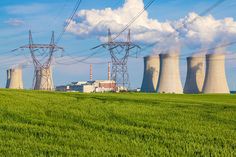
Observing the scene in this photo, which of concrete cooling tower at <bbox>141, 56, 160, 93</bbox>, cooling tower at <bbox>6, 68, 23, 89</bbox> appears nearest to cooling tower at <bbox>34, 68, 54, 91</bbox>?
cooling tower at <bbox>6, 68, 23, 89</bbox>

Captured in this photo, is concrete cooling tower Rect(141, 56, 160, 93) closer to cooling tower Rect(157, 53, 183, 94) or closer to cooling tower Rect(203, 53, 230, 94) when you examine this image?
cooling tower Rect(157, 53, 183, 94)

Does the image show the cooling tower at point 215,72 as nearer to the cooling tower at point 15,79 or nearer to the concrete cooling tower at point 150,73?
the concrete cooling tower at point 150,73

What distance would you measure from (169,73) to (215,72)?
7595mm

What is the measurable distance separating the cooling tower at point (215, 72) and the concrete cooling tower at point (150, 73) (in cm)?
1374

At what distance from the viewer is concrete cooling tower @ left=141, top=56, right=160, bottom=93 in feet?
260

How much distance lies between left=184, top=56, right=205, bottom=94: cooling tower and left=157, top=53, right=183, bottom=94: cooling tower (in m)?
5.65

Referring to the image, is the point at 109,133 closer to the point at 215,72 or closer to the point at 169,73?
the point at 215,72

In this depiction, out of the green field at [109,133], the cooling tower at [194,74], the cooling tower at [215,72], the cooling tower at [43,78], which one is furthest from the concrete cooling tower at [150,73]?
the green field at [109,133]

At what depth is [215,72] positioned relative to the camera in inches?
2601

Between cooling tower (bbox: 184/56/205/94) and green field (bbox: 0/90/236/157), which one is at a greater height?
cooling tower (bbox: 184/56/205/94)

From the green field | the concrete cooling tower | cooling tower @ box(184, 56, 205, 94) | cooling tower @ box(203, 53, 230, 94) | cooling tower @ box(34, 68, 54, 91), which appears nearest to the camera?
the green field

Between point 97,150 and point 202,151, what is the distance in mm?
2011

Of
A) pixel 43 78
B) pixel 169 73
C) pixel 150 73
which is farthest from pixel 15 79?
pixel 169 73

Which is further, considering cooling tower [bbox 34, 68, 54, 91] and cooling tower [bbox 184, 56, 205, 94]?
cooling tower [bbox 184, 56, 205, 94]
